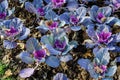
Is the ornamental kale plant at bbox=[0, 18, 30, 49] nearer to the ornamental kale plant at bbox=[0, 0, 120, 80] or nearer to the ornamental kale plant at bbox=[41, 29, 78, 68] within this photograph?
the ornamental kale plant at bbox=[0, 0, 120, 80]

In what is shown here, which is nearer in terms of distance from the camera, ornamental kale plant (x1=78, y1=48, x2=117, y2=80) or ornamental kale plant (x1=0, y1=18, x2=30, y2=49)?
ornamental kale plant (x1=78, y1=48, x2=117, y2=80)

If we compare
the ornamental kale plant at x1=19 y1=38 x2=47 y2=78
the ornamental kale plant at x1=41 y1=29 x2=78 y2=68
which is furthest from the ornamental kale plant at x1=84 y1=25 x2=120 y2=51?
the ornamental kale plant at x1=19 y1=38 x2=47 y2=78

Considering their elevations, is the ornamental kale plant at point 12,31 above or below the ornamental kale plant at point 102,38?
above

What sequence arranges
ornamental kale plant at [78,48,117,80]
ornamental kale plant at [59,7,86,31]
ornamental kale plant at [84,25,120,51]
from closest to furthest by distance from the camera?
ornamental kale plant at [78,48,117,80], ornamental kale plant at [84,25,120,51], ornamental kale plant at [59,7,86,31]

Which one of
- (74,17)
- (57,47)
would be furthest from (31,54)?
(74,17)

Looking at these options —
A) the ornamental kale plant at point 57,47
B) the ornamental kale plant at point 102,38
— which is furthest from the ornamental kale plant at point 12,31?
the ornamental kale plant at point 102,38

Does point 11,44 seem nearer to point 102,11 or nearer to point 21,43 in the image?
point 21,43

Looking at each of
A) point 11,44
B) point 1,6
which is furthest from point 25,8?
point 11,44

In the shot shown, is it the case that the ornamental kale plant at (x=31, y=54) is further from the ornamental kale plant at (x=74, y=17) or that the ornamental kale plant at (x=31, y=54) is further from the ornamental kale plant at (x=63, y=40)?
the ornamental kale plant at (x=74, y=17)

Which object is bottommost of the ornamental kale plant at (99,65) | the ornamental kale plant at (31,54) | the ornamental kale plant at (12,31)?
the ornamental kale plant at (99,65)
